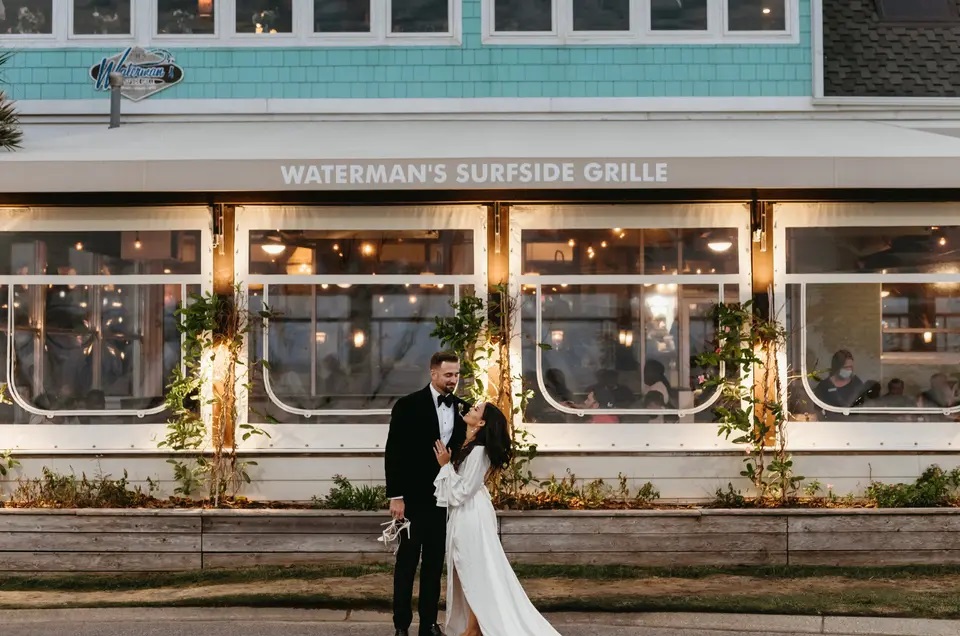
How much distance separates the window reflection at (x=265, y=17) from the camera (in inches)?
424

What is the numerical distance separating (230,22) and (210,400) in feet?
11.8

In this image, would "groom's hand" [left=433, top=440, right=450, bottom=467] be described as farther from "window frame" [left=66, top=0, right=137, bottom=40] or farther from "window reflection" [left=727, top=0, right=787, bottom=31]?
"window frame" [left=66, top=0, right=137, bottom=40]

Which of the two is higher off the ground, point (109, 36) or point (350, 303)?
point (109, 36)

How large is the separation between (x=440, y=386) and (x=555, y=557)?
2589mm

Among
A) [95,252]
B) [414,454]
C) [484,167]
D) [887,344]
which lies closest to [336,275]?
[484,167]

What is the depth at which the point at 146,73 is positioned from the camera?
1066 cm

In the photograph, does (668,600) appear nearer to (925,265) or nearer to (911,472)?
(911,472)

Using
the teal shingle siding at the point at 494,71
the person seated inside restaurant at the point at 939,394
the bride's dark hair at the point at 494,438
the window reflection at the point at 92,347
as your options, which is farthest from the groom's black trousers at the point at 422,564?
the person seated inside restaurant at the point at 939,394

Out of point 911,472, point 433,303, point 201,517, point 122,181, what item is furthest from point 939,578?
point 122,181

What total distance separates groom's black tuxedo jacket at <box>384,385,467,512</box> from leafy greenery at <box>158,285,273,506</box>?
10.4ft

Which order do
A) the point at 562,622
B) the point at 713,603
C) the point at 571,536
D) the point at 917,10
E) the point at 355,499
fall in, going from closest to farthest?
the point at 562,622, the point at 713,603, the point at 571,536, the point at 355,499, the point at 917,10

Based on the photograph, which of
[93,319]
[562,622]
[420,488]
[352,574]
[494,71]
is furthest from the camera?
[494,71]

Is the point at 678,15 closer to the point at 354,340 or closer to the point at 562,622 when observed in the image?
the point at 354,340

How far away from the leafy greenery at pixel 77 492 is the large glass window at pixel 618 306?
3.42 m
